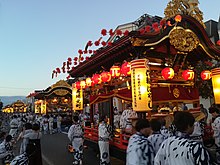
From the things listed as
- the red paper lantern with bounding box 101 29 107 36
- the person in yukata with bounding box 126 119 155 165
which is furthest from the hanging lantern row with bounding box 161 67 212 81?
the person in yukata with bounding box 126 119 155 165

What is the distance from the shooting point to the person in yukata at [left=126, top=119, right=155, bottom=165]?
3408 millimetres

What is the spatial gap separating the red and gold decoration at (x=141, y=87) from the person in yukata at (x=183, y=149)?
14.1 feet

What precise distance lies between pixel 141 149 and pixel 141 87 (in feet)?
12.3

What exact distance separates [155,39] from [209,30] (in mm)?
18707

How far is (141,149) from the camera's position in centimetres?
343

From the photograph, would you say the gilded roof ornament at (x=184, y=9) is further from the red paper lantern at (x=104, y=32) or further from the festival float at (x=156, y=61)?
the red paper lantern at (x=104, y=32)

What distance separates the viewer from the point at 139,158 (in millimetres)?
3402

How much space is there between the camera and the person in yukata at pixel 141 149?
3.41 meters

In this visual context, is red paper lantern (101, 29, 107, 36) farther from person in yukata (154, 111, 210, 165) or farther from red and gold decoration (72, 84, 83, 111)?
person in yukata (154, 111, 210, 165)

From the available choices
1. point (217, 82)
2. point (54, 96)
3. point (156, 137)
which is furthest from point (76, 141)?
point (54, 96)

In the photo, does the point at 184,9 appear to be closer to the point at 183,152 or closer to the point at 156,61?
the point at 156,61


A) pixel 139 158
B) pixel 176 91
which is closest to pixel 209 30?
pixel 176 91

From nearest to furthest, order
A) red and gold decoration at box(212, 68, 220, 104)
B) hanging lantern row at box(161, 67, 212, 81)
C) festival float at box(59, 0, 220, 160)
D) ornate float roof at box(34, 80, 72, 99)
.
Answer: festival float at box(59, 0, 220, 160) → hanging lantern row at box(161, 67, 212, 81) → red and gold decoration at box(212, 68, 220, 104) → ornate float roof at box(34, 80, 72, 99)

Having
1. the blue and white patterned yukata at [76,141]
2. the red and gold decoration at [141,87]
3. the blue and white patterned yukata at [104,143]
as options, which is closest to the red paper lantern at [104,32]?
the red and gold decoration at [141,87]
